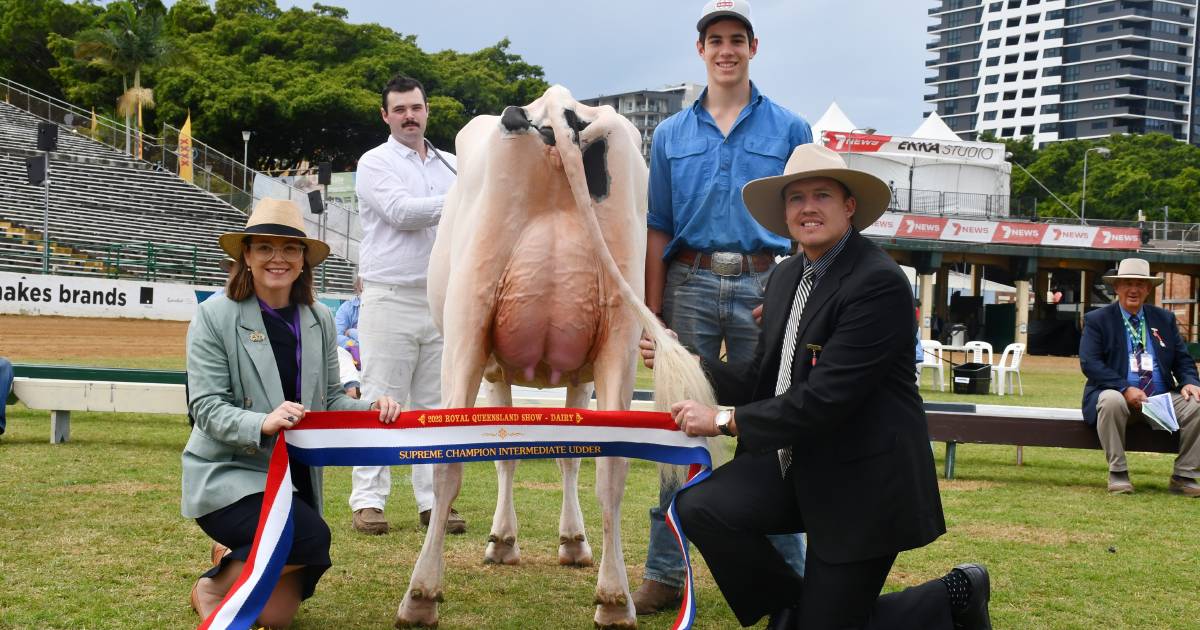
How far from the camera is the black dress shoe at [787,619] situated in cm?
362

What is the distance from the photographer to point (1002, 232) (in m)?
38.9

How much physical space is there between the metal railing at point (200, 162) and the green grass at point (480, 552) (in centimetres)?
2390

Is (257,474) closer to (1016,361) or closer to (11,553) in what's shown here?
(11,553)

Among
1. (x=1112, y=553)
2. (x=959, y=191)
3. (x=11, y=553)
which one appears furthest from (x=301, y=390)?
(x=959, y=191)

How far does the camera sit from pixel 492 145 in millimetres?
4180

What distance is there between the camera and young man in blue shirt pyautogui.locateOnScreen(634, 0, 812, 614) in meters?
4.47

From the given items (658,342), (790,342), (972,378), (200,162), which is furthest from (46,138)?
(790,342)

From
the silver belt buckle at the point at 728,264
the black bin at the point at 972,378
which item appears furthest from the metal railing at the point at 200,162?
the silver belt buckle at the point at 728,264

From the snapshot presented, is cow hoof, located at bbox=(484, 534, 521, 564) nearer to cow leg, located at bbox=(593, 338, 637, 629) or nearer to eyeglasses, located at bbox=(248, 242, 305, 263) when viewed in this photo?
cow leg, located at bbox=(593, 338, 637, 629)

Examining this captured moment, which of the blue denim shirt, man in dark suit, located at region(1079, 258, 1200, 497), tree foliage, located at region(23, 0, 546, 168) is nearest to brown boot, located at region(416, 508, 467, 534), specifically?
the blue denim shirt

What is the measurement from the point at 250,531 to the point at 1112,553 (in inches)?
177

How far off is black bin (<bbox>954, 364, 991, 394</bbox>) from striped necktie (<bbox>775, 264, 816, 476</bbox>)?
14.1m

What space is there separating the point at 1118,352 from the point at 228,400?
22.2 feet

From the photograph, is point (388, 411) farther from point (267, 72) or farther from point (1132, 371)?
point (267, 72)
